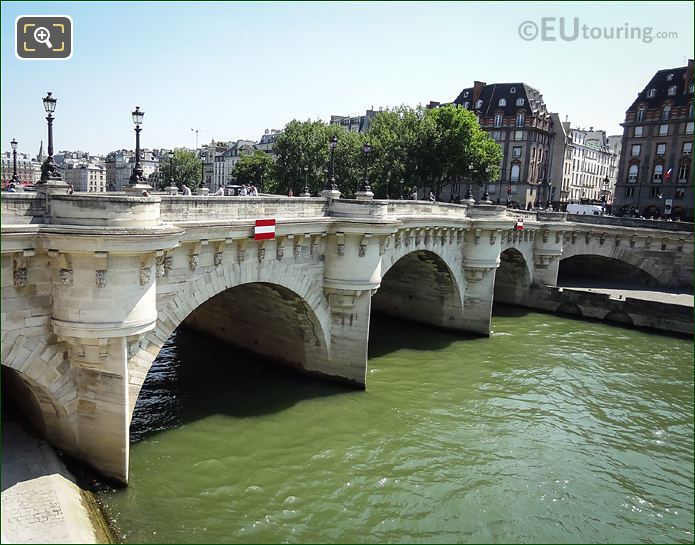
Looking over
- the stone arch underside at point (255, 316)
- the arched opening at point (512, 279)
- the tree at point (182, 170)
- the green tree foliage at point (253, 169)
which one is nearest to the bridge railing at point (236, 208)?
the stone arch underside at point (255, 316)

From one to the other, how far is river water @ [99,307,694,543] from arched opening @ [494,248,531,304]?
491 inches

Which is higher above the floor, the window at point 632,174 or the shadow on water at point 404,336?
the window at point 632,174

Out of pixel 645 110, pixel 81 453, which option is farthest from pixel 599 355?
pixel 645 110

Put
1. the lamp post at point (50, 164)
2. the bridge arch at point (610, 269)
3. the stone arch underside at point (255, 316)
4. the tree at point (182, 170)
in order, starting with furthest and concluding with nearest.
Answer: the tree at point (182, 170) → the bridge arch at point (610, 269) → the stone arch underside at point (255, 316) → the lamp post at point (50, 164)

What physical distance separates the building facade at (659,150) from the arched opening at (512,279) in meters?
29.2

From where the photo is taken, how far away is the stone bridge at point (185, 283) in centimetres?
1233

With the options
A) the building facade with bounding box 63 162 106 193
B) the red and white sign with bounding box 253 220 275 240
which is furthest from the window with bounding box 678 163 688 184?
the building facade with bounding box 63 162 106 193

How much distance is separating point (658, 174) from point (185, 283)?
2422 inches

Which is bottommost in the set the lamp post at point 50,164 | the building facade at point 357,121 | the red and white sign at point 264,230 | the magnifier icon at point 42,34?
the red and white sign at point 264,230

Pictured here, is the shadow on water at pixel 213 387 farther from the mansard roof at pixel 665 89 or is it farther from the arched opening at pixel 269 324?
the mansard roof at pixel 665 89

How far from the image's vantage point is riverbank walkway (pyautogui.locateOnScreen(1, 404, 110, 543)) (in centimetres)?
1066

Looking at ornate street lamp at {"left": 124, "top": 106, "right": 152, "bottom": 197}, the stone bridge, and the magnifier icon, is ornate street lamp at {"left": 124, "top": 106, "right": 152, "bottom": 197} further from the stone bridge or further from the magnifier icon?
the magnifier icon

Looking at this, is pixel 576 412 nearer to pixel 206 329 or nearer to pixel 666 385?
pixel 666 385

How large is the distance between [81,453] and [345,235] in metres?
11.0
